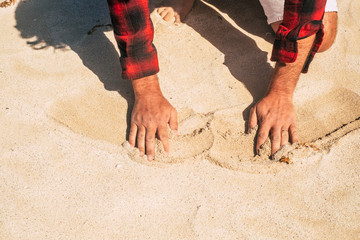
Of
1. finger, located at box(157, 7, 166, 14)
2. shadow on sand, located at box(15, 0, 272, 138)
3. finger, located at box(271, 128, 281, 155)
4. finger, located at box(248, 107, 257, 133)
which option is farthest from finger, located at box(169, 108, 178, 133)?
finger, located at box(157, 7, 166, 14)

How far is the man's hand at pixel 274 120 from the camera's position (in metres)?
1.86

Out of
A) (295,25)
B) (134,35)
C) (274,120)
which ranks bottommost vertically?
(274,120)

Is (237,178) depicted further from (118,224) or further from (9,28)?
(9,28)

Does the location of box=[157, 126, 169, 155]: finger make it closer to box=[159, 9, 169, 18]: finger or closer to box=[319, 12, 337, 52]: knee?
box=[159, 9, 169, 18]: finger

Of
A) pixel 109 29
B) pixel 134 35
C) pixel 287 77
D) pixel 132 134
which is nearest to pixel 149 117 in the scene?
pixel 132 134

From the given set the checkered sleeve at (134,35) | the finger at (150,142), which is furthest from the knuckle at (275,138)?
the checkered sleeve at (134,35)

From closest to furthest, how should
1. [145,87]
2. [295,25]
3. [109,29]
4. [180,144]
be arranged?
[295,25] → [180,144] → [145,87] → [109,29]

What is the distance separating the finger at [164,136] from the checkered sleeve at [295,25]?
677 millimetres

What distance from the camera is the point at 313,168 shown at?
1.79 m

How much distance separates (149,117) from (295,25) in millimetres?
843

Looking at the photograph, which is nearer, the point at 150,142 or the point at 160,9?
the point at 150,142

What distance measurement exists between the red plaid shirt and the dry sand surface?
0.83 ft

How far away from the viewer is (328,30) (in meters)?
2.34

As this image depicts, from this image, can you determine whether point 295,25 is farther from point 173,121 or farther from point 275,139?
point 173,121
